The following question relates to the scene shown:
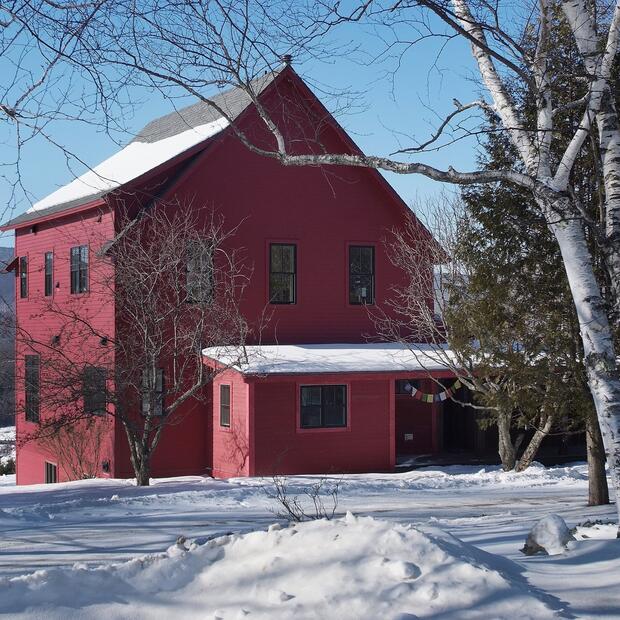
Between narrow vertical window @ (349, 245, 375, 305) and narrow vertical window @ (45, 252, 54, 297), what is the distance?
8490 millimetres

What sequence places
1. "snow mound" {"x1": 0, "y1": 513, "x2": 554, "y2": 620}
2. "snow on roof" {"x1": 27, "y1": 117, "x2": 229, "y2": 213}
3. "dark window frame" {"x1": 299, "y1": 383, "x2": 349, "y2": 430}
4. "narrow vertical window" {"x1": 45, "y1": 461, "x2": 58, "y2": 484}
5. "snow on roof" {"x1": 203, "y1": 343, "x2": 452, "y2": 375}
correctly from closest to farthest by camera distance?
"snow mound" {"x1": 0, "y1": 513, "x2": 554, "y2": 620} → "snow on roof" {"x1": 203, "y1": 343, "x2": 452, "y2": 375} → "dark window frame" {"x1": 299, "y1": 383, "x2": 349, "y2": 430} → "snow on roof" {"x1": 27, "y1": 117, "x2": 229, "y2": 213} → "narrow vertical window" {"x1": 45, "y1": 461, "x2": 58, "y2": 484}

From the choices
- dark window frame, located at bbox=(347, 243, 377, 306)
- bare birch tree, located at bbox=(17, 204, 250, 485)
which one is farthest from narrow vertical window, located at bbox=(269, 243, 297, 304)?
dark window frame, located at bbox=(347, 243, 377, 306)

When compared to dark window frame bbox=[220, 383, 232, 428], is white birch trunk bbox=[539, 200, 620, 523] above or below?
above

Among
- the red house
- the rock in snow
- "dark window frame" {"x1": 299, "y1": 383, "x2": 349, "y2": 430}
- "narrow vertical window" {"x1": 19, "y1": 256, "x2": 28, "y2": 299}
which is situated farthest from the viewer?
"narrow vertical window" {"x1": 19, "y1": 256, "x2": 28, "y2": 299}

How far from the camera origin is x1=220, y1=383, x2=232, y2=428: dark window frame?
2244 centimetres

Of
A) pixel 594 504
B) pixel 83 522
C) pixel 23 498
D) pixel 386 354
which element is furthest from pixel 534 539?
pixel 386 354

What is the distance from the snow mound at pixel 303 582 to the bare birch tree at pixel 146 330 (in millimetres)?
12215

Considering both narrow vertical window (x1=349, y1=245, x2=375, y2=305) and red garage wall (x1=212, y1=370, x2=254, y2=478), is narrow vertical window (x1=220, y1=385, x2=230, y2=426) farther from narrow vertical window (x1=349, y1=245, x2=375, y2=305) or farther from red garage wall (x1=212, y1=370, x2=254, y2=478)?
narrow vertical window (x1=349, y1=245, x2=375, y2=305)

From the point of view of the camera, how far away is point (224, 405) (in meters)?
22.8

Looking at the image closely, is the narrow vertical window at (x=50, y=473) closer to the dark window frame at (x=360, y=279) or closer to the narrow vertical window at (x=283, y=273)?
the narrow vertical window at (x=283, y=273)

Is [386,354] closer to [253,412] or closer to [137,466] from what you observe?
[253,412]

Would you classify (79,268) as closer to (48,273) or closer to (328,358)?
(48,273)

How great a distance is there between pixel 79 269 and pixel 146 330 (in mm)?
6216

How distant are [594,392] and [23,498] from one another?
12594mm
